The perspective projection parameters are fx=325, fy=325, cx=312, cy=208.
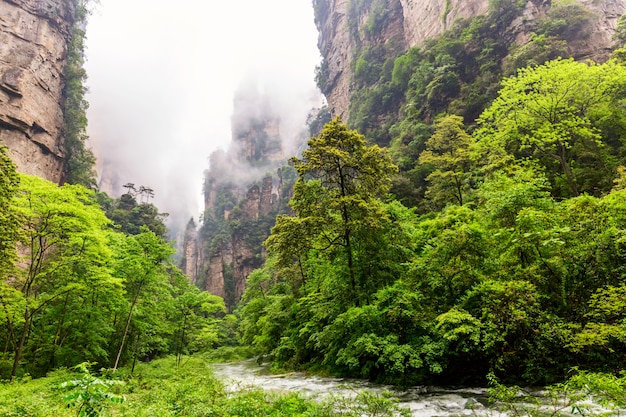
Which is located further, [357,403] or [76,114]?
[76,114]

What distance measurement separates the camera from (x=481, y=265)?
33.4ft

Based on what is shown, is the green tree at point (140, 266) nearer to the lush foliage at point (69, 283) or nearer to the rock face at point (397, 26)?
the lush foliage at point (69, 283)

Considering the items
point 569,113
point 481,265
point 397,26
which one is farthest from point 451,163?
point 397,26

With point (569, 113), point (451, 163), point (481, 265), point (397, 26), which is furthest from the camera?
point (397, 26)

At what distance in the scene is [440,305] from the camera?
1045cm

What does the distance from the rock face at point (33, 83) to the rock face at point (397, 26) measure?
42.7m

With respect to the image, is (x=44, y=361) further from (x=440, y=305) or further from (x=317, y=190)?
(x=440, y=305)

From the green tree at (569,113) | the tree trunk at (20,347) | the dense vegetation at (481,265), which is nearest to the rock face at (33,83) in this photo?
the tree trunk at (20,347)

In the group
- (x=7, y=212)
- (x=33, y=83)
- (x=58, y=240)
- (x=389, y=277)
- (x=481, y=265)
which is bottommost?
(x=481, y=265)

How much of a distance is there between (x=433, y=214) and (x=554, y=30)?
21.5 metres

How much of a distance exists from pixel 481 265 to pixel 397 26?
189ft

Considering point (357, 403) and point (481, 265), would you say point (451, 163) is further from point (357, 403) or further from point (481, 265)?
point (357, 403)

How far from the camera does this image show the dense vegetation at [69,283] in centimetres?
1183

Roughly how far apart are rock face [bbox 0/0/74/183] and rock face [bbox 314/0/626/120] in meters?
42.7
